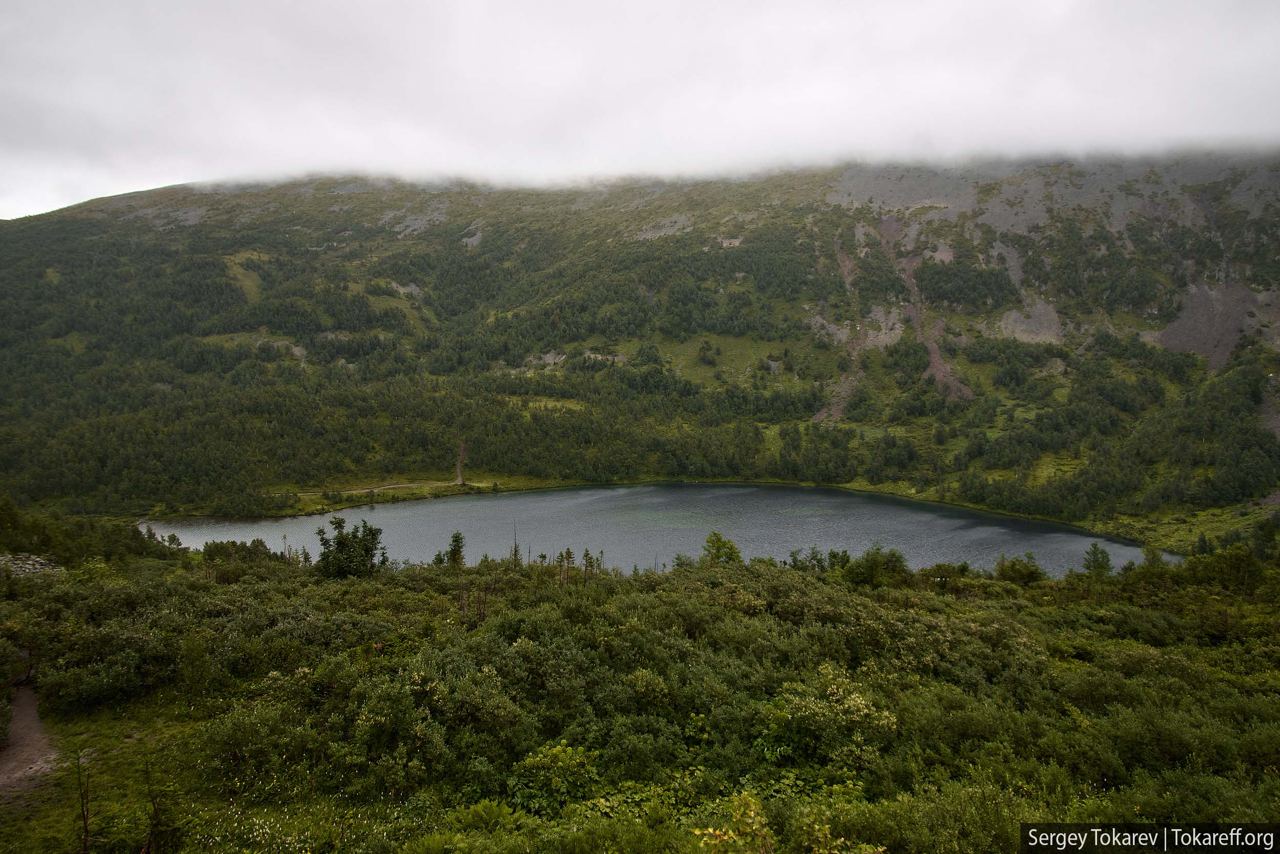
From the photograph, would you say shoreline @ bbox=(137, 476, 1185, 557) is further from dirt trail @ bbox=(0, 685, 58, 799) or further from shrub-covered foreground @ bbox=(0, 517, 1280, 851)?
dirt trail @ bbox=(0, 685, 58, 799)

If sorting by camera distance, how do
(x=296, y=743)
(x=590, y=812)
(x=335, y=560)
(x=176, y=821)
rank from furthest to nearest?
(x=335, y=560)
(x=296, y=743)
(x=590, y=812)
(x=176, y=821)

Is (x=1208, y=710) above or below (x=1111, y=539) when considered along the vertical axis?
above

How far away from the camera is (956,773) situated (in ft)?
66.2

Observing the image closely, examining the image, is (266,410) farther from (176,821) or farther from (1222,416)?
(1222,416)

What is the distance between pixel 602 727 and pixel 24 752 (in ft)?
62.3

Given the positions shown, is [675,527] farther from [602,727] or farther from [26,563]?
[602,727]

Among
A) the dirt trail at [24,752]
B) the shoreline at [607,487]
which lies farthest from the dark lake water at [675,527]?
the dirt trail at [24,752]

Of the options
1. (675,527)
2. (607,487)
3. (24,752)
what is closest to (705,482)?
(607,487)

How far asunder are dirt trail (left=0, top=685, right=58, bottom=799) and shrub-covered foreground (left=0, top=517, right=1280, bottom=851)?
0.55 meters

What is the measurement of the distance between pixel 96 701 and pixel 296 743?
10170 millimetres

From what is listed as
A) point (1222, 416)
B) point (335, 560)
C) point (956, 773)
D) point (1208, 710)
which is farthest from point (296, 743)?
point (1222, 416)

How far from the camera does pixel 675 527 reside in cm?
13312

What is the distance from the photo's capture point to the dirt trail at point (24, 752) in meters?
18.1

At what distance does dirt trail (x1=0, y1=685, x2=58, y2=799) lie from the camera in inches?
711
